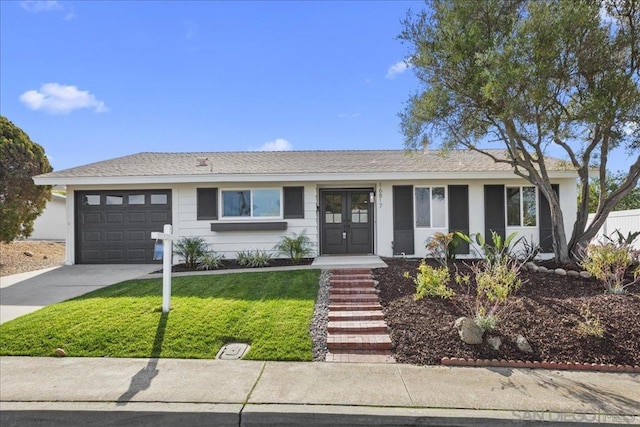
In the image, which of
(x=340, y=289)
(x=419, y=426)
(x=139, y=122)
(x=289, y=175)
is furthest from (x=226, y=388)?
(x=139, y=122)

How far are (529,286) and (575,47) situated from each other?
4428 mm

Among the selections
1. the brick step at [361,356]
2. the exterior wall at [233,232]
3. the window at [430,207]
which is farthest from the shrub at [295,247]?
the brick step at [361,356]

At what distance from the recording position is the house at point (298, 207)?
10047mm

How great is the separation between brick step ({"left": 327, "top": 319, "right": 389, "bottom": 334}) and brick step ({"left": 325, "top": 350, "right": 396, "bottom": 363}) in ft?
1.48

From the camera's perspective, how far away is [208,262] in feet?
30.6

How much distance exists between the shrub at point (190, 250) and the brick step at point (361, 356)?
6.37 meters

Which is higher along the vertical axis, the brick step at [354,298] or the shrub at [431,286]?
the shrub at [431,286]

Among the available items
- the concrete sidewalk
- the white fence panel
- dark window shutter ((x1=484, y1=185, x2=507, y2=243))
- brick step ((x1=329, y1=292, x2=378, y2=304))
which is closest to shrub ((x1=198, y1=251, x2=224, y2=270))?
brick step ((x1=329, y1=292, x2=378, y2=304))

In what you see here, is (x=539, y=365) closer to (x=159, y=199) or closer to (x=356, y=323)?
(x=356, y=323)

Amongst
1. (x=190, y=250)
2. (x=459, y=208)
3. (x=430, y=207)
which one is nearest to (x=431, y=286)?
(x=430, y=207)

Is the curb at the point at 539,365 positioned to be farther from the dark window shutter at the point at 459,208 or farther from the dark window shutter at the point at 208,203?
the dark window shutter at the point at 208,203

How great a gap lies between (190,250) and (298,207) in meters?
3.28

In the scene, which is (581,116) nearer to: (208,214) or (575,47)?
(575,47)

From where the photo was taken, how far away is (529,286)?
20.7ft
